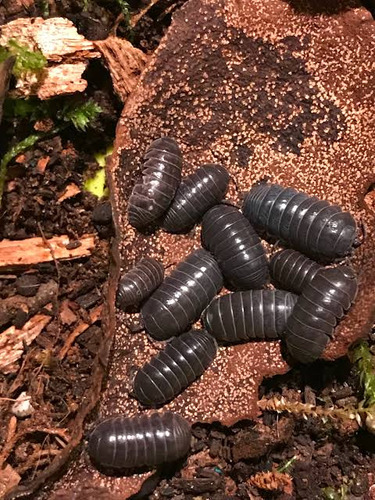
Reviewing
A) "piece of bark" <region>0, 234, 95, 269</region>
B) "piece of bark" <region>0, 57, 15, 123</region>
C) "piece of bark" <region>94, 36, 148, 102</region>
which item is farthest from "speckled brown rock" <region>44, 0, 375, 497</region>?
"piece of bark" <region>0, 57, 15, 123</region>

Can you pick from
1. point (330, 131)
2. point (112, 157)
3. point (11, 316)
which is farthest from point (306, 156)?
point (11, 316)

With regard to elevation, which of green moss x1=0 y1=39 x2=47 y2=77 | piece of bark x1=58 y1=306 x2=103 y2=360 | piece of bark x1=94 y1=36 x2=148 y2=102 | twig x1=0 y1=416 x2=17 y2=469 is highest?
piece of bark x1=94 y1=36 x2=148 y2=102

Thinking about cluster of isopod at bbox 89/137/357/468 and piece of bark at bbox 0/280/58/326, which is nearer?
cluster of isopod at bbox 89/137/357/468

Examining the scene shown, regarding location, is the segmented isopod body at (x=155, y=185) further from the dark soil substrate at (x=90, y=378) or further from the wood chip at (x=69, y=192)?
the wood chip at (x=69, y=192)

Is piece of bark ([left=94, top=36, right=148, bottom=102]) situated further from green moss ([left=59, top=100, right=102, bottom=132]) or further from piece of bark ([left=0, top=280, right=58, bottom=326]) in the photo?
piece of bark ([left=0, top=280, right=58, bottom=326])

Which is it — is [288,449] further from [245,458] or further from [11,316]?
[11,316]

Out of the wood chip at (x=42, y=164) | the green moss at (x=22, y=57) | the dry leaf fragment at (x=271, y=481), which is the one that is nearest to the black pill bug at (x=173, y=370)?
the dry leaf fragment at (x=271, y=481)
